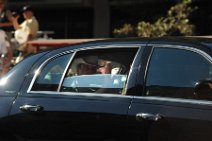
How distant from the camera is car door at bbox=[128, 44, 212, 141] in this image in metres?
Result: 4.26

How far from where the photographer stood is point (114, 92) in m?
4.77

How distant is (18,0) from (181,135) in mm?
16505

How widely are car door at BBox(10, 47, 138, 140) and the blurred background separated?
9.39 meters

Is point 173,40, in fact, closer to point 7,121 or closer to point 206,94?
point 206,94

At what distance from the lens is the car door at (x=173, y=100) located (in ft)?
14.0

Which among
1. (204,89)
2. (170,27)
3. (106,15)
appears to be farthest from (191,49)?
(106,15)

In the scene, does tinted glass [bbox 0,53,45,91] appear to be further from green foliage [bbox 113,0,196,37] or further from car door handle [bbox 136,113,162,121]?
green foliage [bbox 113,0,196,37]

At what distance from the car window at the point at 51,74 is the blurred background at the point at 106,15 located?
9327mm

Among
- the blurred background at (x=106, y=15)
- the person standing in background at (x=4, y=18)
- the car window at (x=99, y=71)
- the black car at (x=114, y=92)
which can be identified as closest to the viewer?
the black car at (x=114, y=92)

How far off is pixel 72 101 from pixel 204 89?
1.18m

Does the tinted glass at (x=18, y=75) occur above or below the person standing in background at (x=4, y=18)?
below

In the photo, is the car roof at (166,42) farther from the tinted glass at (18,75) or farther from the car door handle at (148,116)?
the car door handle at (148,116)

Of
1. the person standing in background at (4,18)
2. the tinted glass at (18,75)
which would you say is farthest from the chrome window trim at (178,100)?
the person standing in background at (4,18)

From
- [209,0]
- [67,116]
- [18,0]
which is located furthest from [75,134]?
[18,0]
